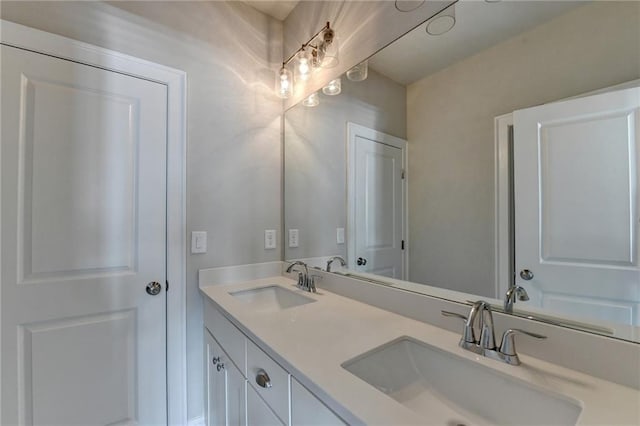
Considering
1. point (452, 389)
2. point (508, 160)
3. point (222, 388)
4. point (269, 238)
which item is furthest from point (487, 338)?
point (269, 238)

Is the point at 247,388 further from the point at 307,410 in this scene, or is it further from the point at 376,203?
the point at 376,203

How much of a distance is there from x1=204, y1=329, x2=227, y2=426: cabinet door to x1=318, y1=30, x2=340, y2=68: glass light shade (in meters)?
1.53

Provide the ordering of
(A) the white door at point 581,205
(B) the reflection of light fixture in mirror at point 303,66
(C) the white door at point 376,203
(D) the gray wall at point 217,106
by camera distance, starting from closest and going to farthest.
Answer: (A) the white door at point 581,205
(C) the white door at point 376,203
(D) the gray wall at point 217,106
(B) the reflection of light fixture in mirror at point 303,66

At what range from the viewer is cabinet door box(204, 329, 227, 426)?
1.18 meters

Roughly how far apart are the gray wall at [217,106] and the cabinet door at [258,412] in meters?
0.69

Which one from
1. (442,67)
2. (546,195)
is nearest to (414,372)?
(546,195)

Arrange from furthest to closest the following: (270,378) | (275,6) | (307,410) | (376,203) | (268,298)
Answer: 1. (275,6)
2. (268,298)
3. (376,203)
4. (270,378)
5. (307,410)

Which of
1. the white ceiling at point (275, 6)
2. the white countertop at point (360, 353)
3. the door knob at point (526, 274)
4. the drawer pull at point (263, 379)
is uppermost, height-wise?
the white ceiling at point (275, 6)

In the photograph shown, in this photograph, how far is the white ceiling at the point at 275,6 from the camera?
66.3 inches

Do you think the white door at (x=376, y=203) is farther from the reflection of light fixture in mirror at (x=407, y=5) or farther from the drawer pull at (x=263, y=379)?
the drawer pull at (x=263, y=379)

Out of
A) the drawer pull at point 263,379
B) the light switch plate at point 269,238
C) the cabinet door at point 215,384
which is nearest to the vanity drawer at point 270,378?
the drawer pull at point 263,379

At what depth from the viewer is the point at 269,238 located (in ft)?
5.83

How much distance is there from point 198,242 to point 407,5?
1497mm

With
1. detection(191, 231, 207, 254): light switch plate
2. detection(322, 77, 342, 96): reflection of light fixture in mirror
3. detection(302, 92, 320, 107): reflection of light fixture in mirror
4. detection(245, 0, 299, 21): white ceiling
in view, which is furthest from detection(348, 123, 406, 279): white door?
detection(245, 0, 299, 21): white ceiling
